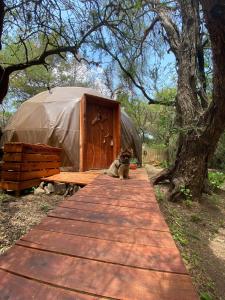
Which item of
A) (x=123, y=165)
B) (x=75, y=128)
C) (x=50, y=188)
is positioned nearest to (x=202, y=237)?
(x=123, y=165)

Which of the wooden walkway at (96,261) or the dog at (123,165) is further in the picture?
the dog at (123,165)

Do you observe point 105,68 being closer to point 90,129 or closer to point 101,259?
point 90,129

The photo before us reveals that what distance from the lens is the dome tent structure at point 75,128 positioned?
7492mm

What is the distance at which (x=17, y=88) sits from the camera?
1745cm

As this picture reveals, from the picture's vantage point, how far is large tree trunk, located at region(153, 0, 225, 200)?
18.1 ft

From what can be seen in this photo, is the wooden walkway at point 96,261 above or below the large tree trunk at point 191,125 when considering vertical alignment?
below

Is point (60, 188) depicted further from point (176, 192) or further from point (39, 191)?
point (176, 192)

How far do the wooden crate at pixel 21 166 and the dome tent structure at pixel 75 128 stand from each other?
5.71ft

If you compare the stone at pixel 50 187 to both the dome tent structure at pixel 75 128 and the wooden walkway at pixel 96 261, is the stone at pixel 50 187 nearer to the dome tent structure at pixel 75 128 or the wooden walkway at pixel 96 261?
the dome tent structure at pixel 75 128

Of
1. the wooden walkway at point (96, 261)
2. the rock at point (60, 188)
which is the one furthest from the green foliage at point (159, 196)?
the wooden walkway at point (96, 261)

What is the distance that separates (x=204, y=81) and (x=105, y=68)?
288cm

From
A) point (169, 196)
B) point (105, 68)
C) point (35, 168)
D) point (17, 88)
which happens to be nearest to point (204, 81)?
point (105, 68)

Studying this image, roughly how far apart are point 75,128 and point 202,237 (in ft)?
14.9

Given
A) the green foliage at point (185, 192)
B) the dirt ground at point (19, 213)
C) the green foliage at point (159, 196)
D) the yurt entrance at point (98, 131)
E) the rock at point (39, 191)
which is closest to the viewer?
the dirt ground at point (19, 213)
